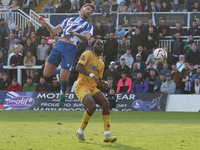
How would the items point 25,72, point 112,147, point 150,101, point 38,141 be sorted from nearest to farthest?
point 112,147 → point 38,141 → point 150,101 → point 25,72

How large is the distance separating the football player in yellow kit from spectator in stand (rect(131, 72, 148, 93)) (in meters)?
11.8

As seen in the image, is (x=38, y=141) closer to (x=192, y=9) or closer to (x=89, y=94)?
(x=89, y=94)

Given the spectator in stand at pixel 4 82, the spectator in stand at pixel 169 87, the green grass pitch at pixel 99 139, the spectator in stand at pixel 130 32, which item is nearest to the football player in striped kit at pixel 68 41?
the green grass pitch at pixel 99 139

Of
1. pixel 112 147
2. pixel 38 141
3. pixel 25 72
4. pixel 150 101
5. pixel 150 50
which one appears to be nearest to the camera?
pixel 112 147

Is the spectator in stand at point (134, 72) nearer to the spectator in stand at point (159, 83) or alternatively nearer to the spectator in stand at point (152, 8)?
the spectator in stand at point (159, 83)

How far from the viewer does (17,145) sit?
971cm

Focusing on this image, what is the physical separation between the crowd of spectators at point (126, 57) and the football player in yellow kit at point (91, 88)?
11697 millimetres

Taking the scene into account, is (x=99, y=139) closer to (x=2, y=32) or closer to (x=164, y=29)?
(x=164, y=29)

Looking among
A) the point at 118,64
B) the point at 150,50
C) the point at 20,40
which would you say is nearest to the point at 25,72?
the point at 20,40

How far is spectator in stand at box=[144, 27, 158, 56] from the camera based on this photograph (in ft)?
80.1

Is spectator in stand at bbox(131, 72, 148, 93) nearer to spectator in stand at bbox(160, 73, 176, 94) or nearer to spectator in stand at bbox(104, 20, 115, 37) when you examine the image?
spectator in stand at bbox(160, 73, 176, 94)

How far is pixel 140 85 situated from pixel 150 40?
10.2 feet

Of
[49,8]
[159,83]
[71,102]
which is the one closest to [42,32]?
[49,8]

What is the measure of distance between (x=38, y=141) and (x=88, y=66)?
1.93 metres
